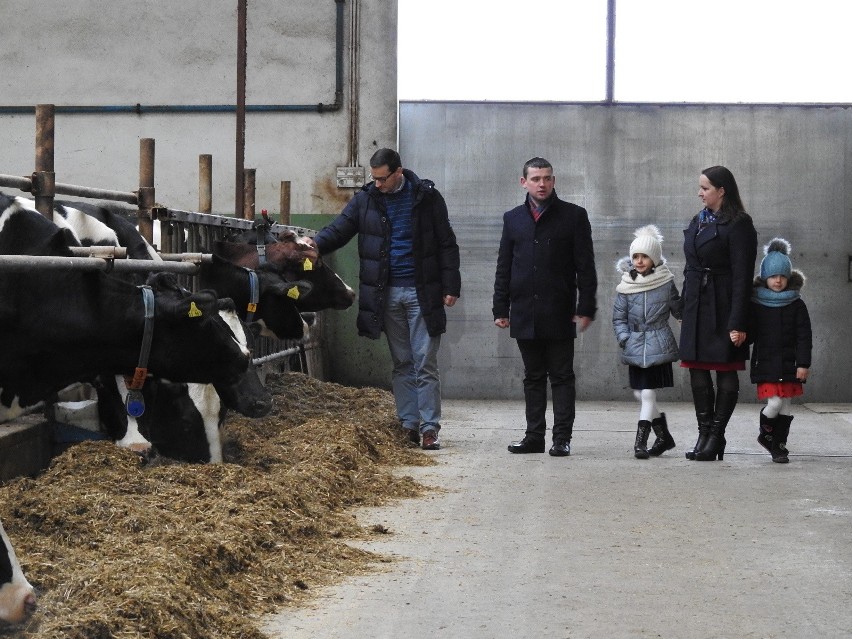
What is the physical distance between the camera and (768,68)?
479 inches

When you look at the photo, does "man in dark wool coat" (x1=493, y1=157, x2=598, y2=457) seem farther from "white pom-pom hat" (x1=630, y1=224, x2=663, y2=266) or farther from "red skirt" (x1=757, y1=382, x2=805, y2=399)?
"red skirt" (x1=757, y1=382, x2=805, y2=399)

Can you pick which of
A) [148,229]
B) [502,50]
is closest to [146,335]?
[148,229]

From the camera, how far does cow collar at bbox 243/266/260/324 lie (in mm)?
8039

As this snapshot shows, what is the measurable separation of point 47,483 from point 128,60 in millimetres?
7618

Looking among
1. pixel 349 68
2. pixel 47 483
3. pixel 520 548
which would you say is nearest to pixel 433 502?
pixel 520 548

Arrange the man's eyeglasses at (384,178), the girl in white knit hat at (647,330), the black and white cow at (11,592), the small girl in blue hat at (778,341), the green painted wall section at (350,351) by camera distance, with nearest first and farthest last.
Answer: the black and white cow at (11,592) < the small girl in blue hat at (778,341) < the girl in white knit hat at (647,330) < the man's eyeglasses at (384,178) < the green painted wall section at (350,351)

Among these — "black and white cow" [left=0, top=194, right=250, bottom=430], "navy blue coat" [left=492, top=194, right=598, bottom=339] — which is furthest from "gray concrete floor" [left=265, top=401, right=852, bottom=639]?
"black and white cow" [left=0, top=194, right=250, bottom=430]

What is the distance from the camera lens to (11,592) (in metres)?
3.54

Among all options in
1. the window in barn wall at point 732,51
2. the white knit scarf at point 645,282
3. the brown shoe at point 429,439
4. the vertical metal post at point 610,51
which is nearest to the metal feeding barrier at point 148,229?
the brown shoe at point 429,439

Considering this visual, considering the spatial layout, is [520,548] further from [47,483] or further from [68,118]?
[68,118]

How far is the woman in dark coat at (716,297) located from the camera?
7.59 meters

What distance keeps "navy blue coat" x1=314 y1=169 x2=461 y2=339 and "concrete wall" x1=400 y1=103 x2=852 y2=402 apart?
401cm

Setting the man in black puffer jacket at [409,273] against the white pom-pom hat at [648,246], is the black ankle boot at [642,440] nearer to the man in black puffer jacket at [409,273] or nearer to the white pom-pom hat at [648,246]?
the white pom-pom hat at [648,246]

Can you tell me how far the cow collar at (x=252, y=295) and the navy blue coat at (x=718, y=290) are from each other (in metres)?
2.57
